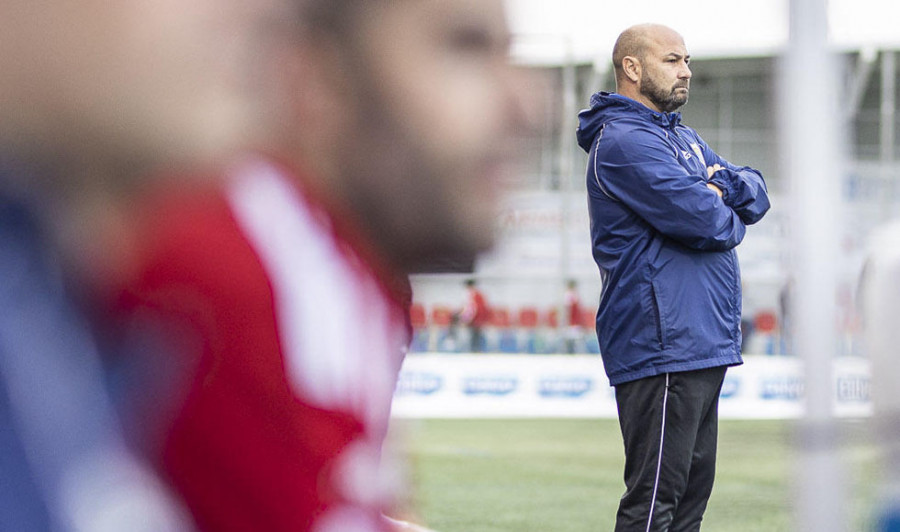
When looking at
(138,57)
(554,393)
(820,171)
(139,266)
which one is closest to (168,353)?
(139,266)

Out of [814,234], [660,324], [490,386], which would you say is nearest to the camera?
[814,234]

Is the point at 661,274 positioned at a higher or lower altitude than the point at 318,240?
lower

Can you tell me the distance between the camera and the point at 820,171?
1026 millimetres

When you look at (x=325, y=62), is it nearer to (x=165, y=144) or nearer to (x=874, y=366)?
(x=165, y=144)

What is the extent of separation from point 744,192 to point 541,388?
9.34 m

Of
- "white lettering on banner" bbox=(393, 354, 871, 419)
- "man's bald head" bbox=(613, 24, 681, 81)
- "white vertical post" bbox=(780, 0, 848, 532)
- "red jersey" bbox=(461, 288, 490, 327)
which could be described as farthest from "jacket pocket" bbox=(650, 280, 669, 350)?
"red jersey" bbox=(461, 288, 490, 327)

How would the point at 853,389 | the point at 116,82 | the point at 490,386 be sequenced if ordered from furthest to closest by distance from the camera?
1. the point at 490,386
2. the point at 853,389
3. the point at 116,82

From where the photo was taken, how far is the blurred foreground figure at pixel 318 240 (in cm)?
73

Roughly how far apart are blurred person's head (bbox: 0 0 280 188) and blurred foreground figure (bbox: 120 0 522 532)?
31mm

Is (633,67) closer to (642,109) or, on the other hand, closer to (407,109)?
(642,109)

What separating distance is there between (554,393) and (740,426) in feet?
6.34

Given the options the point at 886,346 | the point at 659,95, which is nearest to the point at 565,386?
the point at 659,95

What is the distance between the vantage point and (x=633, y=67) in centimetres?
282

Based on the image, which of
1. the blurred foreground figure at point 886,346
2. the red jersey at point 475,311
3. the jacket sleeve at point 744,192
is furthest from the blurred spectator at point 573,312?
the blurred foreground figure at point 886,346
